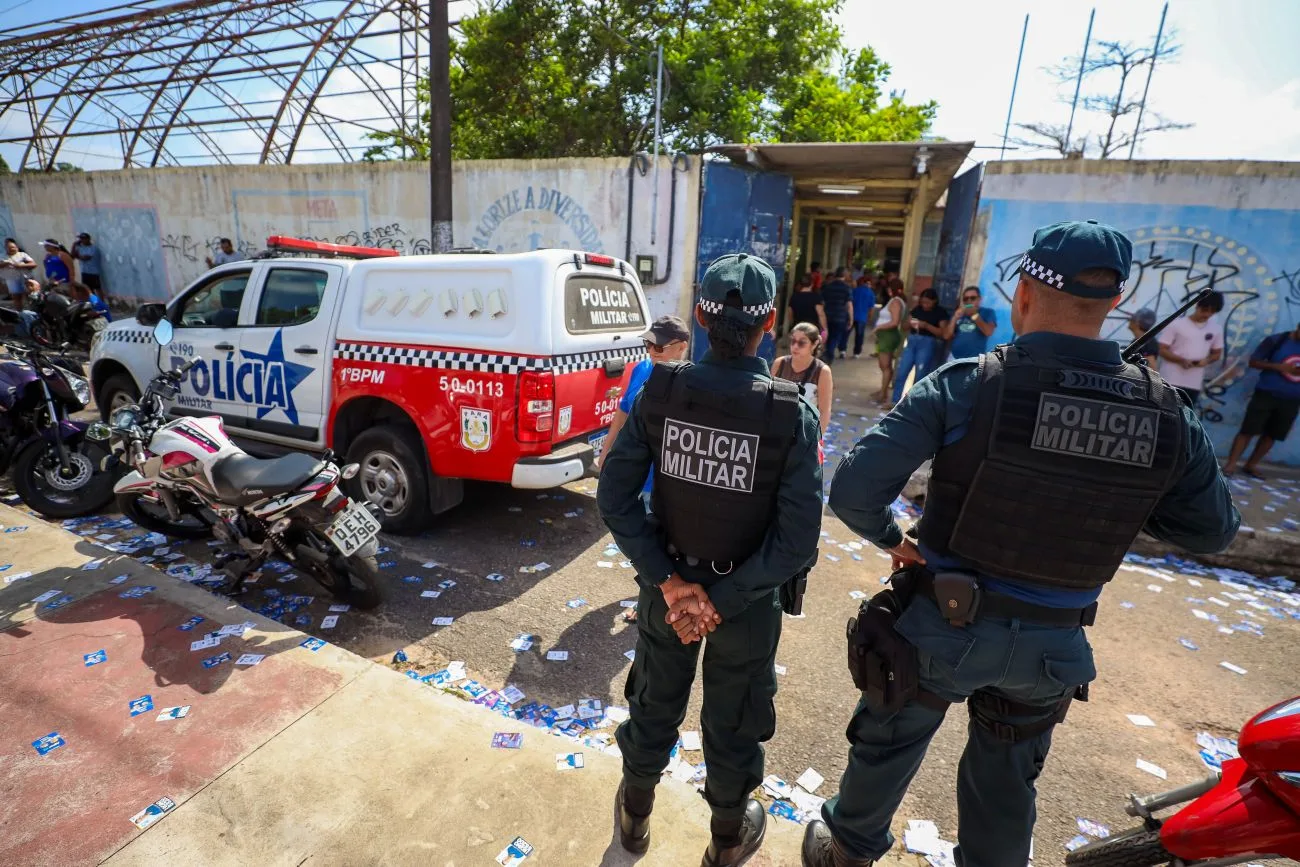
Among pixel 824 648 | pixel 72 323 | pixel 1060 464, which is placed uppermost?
pixel 1060 464

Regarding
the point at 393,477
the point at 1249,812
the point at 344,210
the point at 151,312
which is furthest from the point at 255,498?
the point at 344,210

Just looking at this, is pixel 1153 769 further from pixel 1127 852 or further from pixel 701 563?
pixel 701 563

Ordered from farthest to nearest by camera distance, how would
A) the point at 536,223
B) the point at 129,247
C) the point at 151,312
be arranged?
the point at 129,247, the point at 536,223, the point at 151,312

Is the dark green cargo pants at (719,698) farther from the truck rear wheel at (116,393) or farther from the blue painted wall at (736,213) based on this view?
the blue painted wall at (736,213)

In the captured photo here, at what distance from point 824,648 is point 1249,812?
1.97 meters

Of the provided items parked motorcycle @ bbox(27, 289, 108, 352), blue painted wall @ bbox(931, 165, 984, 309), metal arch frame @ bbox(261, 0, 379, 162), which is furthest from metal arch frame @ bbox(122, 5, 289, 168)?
blue painted wall @ bbox(931, 165, 984, 309)

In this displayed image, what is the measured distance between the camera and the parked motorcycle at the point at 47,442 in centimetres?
463

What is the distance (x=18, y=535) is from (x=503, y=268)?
11.4 feet

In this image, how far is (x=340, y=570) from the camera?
143 inches

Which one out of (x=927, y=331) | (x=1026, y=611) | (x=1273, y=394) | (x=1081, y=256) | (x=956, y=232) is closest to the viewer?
(x=1081, y=256)

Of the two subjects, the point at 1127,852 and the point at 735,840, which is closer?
the point at 1127,852

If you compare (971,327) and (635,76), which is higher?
(635,76)

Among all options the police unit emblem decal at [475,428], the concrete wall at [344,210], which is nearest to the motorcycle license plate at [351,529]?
the police unit emblem decal at [475,428]

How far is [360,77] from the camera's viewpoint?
15625mm
